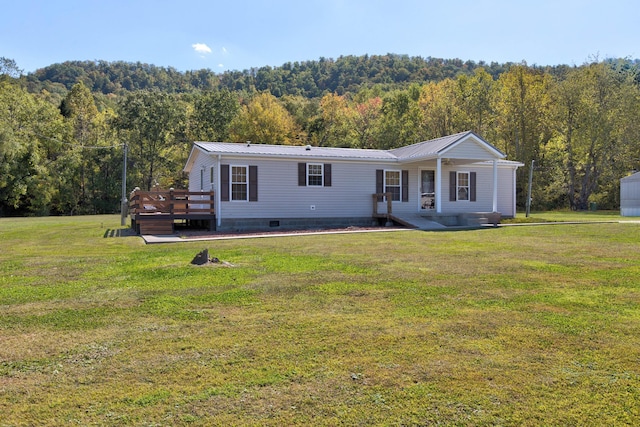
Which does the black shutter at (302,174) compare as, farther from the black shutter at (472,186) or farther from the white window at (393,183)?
the black shutter at (472,186)

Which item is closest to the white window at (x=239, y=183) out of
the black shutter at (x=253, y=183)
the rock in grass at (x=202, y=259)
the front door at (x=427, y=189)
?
the black shutter at (x=253, y=183)

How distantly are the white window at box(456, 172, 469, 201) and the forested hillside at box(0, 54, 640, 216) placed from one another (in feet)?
56.9

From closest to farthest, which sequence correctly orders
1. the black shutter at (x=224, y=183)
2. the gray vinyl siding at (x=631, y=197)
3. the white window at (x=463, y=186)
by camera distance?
the black shutter at (x=224, y=183)
the white window at (x=463, y=186)
the gray vinyl siding at (x=631, y=197)

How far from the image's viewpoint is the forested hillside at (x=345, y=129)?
3347 centimetres

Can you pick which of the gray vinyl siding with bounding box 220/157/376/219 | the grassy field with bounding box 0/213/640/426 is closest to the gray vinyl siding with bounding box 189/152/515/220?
the gray vinyl siding with bounding box 220/157/376/219

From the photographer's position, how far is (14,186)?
34.2 m

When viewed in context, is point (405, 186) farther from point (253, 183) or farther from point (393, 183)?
point (253, 183)

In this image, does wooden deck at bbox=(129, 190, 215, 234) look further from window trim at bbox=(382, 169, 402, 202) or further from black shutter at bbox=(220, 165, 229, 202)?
window trim at bbox=(382, 169, 402, 202)

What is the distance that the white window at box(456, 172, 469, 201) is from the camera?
2019 cm

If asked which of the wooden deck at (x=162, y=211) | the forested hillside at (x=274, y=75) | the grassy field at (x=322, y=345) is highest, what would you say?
the forested hillside at (x=274, y=75)

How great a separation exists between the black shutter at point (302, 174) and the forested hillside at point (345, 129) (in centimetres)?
2151

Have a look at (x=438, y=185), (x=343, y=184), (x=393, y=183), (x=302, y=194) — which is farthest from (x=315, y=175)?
(x=438, y=185)

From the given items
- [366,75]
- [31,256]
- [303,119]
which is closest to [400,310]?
[31,256]

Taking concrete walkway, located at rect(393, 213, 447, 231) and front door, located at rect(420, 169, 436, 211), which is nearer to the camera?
concrete walkway, located at rect(393, 213, 447, 231)
